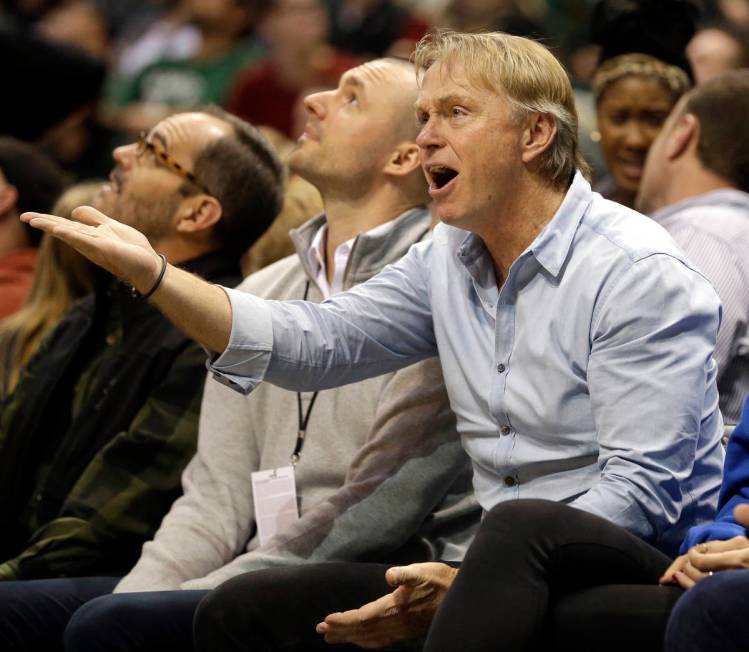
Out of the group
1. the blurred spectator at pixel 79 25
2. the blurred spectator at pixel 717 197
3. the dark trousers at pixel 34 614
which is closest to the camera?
the dark trousers at pixel 34 614

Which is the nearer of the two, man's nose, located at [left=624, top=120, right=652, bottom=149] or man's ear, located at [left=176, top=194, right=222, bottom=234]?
man's ear, located at [left=176, top=194, right=222, bottom=234]

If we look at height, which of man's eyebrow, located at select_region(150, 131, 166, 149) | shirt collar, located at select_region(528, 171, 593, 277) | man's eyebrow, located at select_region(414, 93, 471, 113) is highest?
man's eyebrow, located at select_region(414, 93, 471, 113)

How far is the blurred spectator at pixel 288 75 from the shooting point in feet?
21.6

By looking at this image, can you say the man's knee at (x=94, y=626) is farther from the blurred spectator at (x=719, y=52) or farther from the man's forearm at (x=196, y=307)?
the blurred spectator at (x=719, y=52)

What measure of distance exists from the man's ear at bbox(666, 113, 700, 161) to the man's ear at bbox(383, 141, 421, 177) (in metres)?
0.80

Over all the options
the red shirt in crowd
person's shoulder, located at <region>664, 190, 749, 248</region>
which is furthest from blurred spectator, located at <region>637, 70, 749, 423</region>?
the red shirt in crowd

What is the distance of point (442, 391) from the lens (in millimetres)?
2812

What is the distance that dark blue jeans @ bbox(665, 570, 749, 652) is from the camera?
6.13 ft

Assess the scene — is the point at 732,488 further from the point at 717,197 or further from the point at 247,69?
the point at 247,69

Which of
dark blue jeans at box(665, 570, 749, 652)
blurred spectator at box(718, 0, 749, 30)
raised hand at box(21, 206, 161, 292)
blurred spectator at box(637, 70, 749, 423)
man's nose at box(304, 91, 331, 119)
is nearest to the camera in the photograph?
dark blue jeans at box(665, 570, 749, 652)

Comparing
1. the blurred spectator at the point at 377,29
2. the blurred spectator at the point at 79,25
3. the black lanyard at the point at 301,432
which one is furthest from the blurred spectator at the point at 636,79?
the blurred spectator at the point at 79,25

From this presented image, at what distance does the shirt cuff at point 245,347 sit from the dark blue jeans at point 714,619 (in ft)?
3.04

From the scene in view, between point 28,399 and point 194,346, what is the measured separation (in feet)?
1.88

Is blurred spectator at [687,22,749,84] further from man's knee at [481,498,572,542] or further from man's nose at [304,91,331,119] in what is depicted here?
man's knee at [481,498,572,542]
